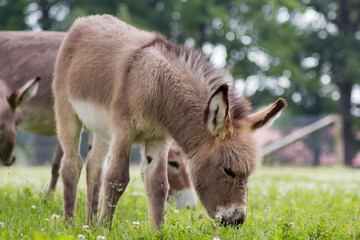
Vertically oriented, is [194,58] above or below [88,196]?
above

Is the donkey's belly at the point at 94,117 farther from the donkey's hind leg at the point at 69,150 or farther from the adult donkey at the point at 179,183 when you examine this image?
the adult donkey at the point at 179,183

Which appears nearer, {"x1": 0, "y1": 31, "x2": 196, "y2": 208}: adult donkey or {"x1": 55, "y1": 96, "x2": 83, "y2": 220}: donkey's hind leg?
{"x1": 55, "y1": 96, "x2": 83, "y2": 220}: donkey's hind leg

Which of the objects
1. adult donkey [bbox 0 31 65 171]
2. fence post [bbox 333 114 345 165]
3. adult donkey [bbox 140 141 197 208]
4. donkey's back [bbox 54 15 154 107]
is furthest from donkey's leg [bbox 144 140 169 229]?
fence post [bbox 333 114 345 165]

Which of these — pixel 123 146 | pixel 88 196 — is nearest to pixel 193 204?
pixel 88 196

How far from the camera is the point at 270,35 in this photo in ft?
84.3

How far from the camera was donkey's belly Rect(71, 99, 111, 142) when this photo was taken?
4.06 m

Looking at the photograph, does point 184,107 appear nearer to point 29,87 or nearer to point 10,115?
point 29,87

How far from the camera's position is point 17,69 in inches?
253

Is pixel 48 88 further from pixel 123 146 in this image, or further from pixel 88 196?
pixel 123 146

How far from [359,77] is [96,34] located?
23.5 m

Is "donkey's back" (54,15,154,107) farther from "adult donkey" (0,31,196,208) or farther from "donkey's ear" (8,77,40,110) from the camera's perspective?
"adult donkey" (0,31,196,208)

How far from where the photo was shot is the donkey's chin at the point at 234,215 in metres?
3.32

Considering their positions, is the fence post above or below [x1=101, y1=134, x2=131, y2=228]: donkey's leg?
below

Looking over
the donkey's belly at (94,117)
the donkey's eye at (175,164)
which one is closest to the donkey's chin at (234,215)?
the donkey's belly at (94,117)
